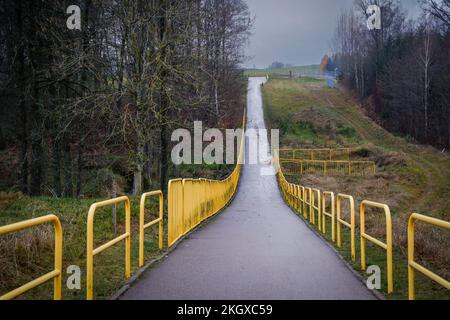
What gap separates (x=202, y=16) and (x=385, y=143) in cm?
3345

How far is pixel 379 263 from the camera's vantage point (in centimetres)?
841

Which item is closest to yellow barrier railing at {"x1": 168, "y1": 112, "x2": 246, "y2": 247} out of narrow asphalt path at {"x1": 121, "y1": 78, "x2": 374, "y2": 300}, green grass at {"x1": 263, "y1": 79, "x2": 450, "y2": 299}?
narrow asphalt path at {"x1": 121, "y1": 78, "x2": 374, "y2": 300}

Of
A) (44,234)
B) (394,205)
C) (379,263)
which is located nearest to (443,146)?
(394,205)

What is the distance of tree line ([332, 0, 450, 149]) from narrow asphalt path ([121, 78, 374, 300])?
2644cm

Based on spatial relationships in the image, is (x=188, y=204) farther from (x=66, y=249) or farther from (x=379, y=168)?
(x=379, y=168)

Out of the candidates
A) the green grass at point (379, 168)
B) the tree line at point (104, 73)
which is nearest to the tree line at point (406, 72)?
the green grass at point (379, 168)

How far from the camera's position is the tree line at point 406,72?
1809 inches

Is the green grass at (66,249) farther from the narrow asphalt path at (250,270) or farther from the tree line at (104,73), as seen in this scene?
the tree line at (104,73)

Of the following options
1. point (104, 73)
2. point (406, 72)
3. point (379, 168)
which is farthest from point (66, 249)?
point (406, 72)

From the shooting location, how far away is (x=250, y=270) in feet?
24.3

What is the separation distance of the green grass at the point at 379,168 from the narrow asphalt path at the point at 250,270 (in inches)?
25.8

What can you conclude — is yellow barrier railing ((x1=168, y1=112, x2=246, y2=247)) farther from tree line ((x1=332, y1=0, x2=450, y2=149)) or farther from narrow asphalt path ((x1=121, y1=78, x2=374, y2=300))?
tree line ((x1=332, y1=0, x2=450, y2=149))

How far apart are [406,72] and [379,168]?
62.9 ft

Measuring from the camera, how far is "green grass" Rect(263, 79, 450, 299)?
8.68 metres
